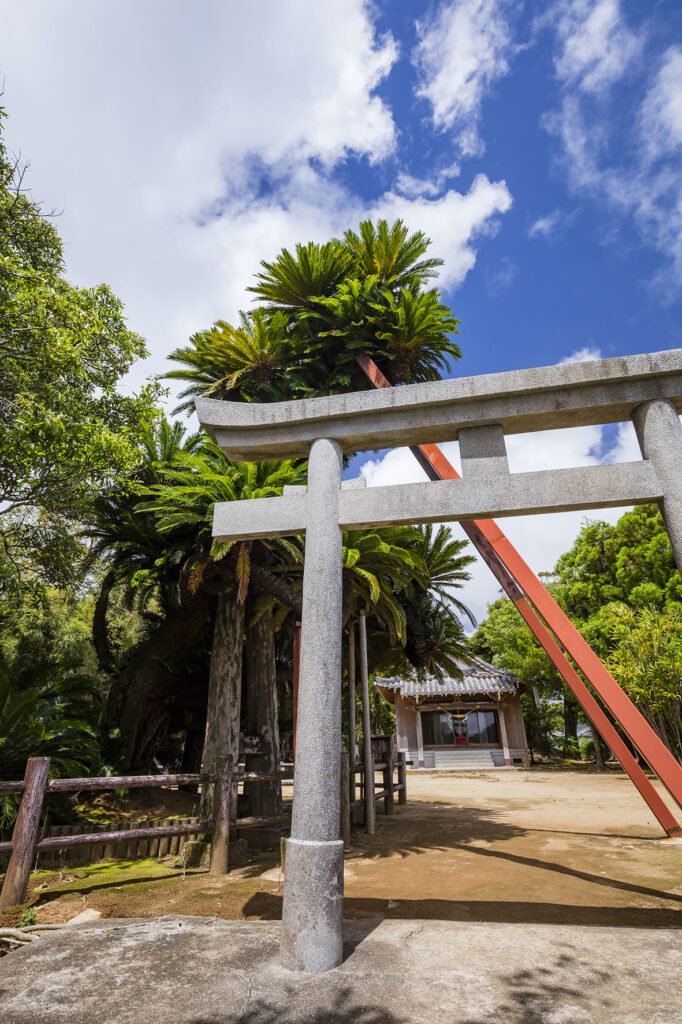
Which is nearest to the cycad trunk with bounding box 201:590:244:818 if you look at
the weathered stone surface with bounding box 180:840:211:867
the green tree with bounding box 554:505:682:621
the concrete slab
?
the weathered stone surface with bounding box 180:840:211:867

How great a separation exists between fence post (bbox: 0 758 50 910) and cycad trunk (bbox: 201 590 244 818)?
11.4ft

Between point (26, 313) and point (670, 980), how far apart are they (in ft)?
31.3

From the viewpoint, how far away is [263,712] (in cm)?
1121

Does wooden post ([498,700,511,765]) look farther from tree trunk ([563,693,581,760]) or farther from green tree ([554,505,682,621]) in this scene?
green tree ([554,505,682,621])

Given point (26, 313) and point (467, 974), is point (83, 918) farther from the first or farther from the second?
point (26, 313)

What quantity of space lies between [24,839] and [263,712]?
235 inches

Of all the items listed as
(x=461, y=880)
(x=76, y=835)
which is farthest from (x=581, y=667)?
(x=76, y=835)

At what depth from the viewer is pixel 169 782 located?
6828mm

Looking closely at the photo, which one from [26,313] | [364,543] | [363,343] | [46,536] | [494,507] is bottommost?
[494,507]

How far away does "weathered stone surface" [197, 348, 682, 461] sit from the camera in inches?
170

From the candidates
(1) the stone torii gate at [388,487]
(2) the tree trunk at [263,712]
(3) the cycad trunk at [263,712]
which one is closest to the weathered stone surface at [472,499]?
(1) the stone torii gate at [388,487]

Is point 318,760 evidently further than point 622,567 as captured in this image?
No

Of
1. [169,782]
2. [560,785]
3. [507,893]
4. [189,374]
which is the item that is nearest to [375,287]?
[189,374]

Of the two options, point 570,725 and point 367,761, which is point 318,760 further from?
point 570,725
